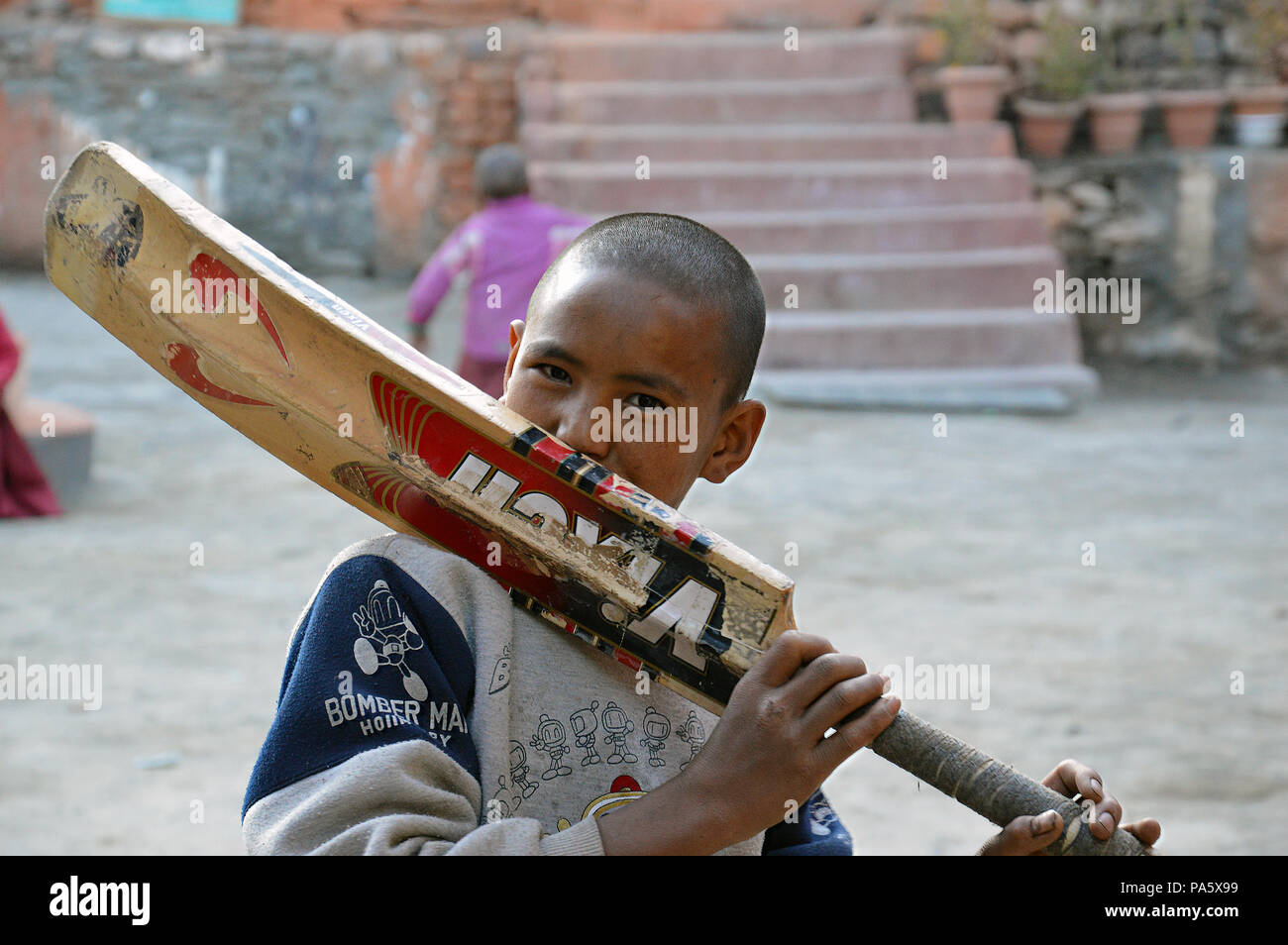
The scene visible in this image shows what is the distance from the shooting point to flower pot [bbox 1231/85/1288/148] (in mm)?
9398

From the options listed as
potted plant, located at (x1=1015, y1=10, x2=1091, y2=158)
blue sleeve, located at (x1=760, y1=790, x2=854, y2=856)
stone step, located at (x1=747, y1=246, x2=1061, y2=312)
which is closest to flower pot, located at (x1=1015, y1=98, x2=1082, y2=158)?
potted plant, located at (x1=1015, y1=10, x2=1091, y2=158)

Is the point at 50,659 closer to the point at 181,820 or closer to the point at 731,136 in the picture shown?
the point at 181,820

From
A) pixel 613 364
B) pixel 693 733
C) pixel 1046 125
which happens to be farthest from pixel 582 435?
pixel 1046 125

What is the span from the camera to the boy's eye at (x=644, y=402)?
1292 millimetres

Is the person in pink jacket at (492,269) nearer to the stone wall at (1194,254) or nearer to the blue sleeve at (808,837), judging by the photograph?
the blue sleeve at (808,837)

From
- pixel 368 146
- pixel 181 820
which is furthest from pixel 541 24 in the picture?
pixel 181 820

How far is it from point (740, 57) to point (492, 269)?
17.8 ft

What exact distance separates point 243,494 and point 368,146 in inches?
268

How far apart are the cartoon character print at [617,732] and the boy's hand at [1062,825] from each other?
1.04ft

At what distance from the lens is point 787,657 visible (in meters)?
1.12

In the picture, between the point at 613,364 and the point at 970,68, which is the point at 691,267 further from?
the point at 970,68

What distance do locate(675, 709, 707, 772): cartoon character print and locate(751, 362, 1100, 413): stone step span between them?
6.52 m

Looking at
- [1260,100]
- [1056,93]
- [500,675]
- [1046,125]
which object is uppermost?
[1056,93]

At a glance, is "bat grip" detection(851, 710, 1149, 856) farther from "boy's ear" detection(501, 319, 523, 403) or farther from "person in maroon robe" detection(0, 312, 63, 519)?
"person in maroon robe" detection(0, 312, 63, 519)
